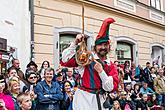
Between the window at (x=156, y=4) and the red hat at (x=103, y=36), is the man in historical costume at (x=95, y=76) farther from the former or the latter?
the window at (x=156, y=4)

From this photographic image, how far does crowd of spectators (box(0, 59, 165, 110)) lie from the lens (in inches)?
210

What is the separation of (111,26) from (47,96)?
7.68 meters

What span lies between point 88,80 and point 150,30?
41.2ft

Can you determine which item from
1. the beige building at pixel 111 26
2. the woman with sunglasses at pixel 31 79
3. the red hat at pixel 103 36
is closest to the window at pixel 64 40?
the beige building at pixel 111 26

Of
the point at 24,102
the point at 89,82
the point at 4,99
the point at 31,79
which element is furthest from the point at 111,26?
the point at 89,82

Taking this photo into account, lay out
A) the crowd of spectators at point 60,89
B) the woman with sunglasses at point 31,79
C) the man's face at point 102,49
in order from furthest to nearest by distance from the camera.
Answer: the woman with sunglasses at point 31,79 < the crowd of spectators at point 60,89 < the man's face at point 102,49

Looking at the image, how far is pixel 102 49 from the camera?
4.32 m

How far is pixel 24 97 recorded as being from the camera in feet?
17.3

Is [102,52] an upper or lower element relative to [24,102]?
upper

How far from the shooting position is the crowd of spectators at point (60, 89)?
5340mm

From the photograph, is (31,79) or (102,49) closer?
(102,49)

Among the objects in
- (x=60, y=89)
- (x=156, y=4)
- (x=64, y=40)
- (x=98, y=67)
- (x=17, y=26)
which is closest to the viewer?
(x=98, y=67)

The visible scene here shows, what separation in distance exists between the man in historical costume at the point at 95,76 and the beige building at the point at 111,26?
309 centimetres

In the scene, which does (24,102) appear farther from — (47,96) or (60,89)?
(60,89)
